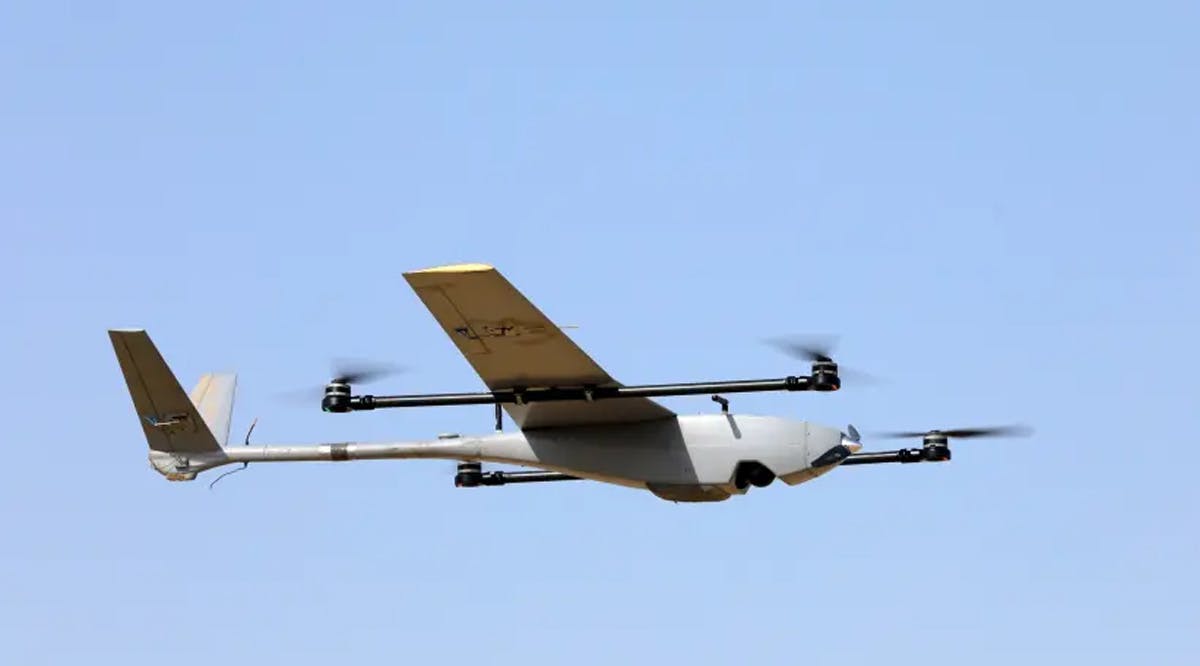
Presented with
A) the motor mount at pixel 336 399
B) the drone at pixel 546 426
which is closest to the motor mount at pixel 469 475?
the drone at pixel 546 426

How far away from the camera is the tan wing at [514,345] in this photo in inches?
1421

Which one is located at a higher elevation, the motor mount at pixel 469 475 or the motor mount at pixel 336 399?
the motor mount at pixel 336 399

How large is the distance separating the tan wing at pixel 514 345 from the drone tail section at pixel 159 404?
21.7 ft

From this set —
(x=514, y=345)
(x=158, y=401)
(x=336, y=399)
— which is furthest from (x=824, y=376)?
(x=158, y=401)

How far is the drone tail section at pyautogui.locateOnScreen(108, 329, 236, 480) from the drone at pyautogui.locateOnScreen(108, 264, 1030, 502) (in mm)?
20

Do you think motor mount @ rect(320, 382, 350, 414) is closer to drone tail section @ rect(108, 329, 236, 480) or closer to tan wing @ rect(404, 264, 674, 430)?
tan wing @ rect(404, 264, 674, 430)

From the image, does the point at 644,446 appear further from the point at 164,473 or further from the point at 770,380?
the point at 164,473

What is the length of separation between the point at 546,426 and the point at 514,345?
3580mm

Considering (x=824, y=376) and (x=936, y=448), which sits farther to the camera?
(x=936, y=448)

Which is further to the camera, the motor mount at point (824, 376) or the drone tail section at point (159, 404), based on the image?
the drone tail section at point (159, 404)

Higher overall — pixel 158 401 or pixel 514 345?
pixel 514 345

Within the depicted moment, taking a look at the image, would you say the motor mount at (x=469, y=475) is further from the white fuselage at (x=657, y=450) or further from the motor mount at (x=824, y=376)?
the motor mount at (x=824, y=376)

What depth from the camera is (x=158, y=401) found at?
4272cm

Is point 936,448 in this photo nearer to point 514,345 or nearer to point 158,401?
point 514,345
